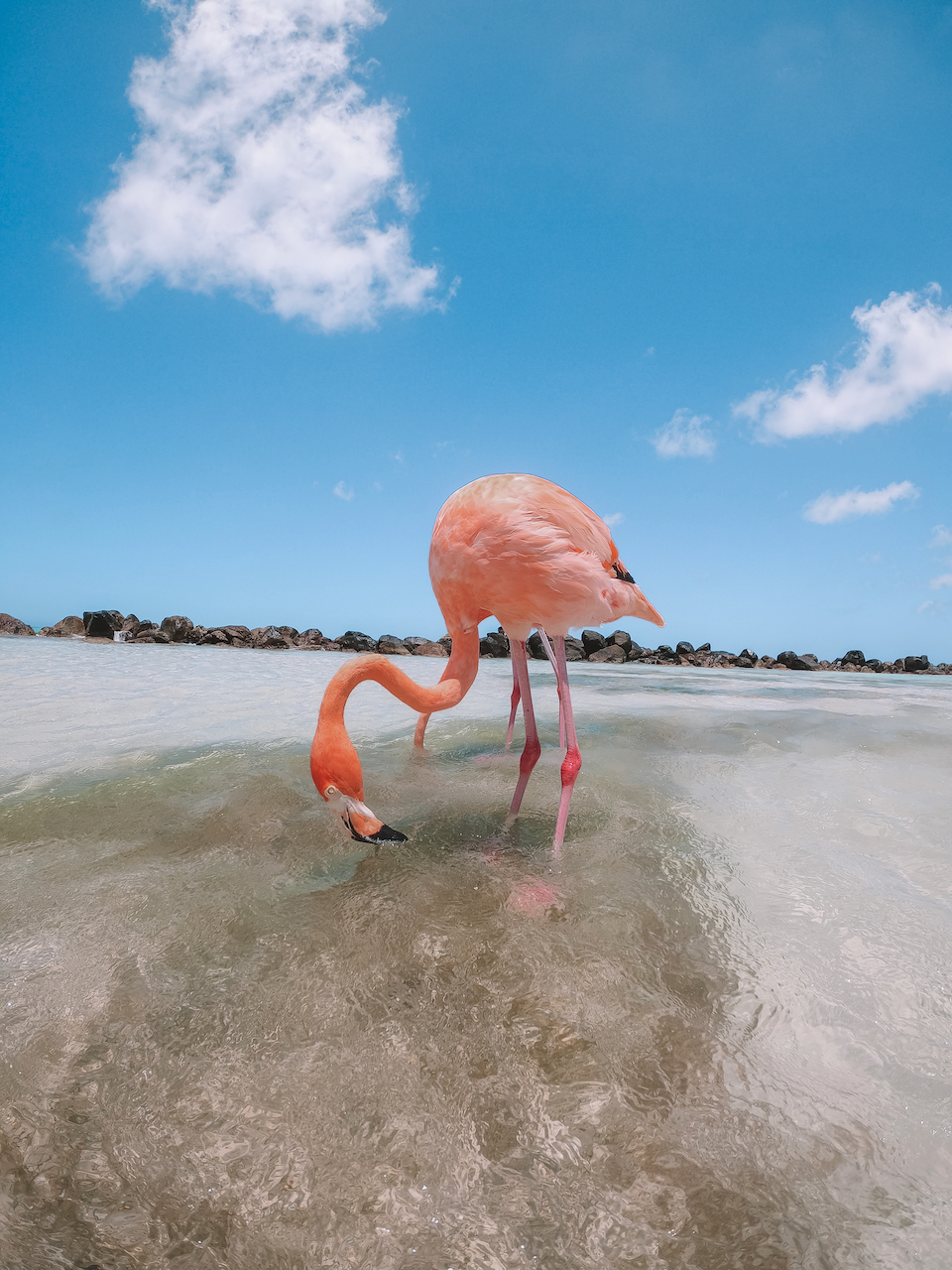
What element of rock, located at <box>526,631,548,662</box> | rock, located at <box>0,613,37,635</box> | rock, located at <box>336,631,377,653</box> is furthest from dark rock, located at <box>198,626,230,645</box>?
rock, located at <box>526,631,548,662</box>

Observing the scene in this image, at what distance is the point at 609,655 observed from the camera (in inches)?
839

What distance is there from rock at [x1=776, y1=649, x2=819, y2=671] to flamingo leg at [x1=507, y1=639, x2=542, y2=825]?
24.0 m

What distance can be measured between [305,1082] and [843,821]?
10.9 ft

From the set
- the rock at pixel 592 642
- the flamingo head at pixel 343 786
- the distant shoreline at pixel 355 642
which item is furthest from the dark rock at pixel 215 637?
the flamingo head at pixel 343 786

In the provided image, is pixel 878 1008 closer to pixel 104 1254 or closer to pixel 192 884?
pixel 104 1254

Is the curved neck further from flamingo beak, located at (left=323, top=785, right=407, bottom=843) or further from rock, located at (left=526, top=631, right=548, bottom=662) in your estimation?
rock, located at (left=526, top=631, right=548, bottom=662)

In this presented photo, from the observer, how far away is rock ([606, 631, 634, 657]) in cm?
2195

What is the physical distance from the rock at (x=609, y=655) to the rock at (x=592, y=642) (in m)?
0.12

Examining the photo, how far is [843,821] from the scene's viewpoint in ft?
12.1

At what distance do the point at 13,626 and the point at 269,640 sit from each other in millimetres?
9455

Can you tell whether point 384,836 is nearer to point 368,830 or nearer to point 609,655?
point 368,830

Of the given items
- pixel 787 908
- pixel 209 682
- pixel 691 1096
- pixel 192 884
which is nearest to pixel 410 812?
pixel 192 884

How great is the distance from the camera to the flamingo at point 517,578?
11.9 feet

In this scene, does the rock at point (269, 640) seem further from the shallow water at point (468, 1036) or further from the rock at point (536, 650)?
the shallow water at point (468, 1036)
